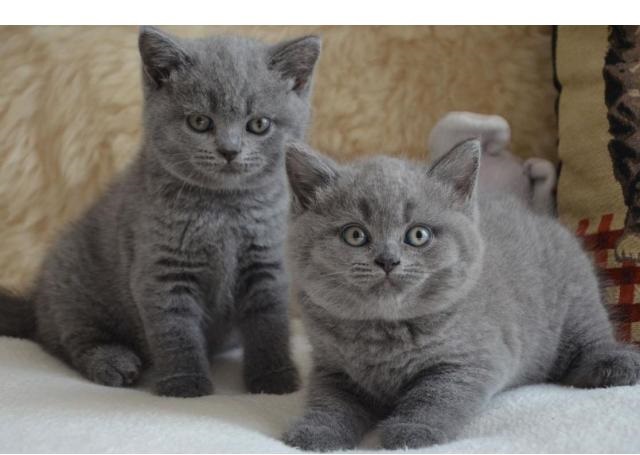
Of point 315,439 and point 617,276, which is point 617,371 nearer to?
point 617,276

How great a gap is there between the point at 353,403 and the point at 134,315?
0.61 metres

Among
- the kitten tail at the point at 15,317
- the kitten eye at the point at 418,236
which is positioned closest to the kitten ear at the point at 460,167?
the kitten eye at the point at 418,236

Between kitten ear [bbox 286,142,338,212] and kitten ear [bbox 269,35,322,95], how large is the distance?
32 centimetres

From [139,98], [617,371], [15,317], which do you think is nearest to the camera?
[617,371]

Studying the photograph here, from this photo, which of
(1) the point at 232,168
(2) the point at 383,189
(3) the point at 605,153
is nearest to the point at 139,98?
(1) the point at 232,168

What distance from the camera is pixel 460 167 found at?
1.48 m

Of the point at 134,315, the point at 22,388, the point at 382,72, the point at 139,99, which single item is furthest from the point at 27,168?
the point at 382,72

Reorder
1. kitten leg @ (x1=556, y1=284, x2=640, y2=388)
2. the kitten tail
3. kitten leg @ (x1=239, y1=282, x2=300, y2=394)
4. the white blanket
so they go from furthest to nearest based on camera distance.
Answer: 1. the kitten tail
2. kitten leg @ (x1=239, y1=282, x2=300, y2=394)
3. kitten leg @ (x1=556, y1=284, x2=640, y2=388)
4. the white blanket

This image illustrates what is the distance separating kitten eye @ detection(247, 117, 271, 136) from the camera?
169cm

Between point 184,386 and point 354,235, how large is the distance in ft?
1.60

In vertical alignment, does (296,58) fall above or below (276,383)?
above

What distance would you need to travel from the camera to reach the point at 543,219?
1833mm


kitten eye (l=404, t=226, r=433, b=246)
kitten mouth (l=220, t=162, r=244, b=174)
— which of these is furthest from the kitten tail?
kitten eye (l=404, t=226, r=433, b=246)

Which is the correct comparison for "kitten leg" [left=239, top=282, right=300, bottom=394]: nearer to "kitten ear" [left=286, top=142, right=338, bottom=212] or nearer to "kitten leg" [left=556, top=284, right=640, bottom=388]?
"kitten ear" [left=286, top=142, right=338, bottom=212]
